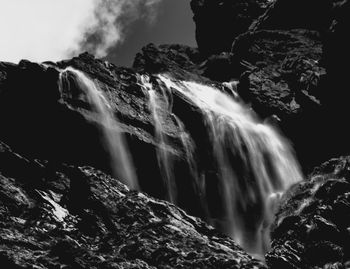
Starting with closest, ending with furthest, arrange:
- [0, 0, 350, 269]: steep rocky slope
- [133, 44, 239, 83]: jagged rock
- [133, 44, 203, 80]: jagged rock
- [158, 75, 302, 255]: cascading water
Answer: [0, 0, 350, 269]: steep rocky slope < [158, 75, 302, 255]: cascading water < [133, 44, 239, 83]: jagged rock < [133, 44, 203, 80]: jagged rock

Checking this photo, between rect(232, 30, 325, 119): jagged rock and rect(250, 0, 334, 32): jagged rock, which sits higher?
rect(250, 0, 334, 32): jagged rock

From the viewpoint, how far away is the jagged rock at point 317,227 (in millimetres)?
18234

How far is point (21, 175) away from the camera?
21375mm

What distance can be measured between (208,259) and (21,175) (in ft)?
31.3

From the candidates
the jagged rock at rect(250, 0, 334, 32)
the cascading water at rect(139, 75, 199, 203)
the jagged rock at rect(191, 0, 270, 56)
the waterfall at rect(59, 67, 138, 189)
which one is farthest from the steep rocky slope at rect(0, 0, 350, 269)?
the jagged rock at rect(191, 0, 270, 56)

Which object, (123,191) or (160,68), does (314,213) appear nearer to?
(123,191)

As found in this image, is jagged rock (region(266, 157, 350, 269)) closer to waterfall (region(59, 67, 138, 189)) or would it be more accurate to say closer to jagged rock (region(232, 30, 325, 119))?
waterfall (region(59, 67, 138, 189))

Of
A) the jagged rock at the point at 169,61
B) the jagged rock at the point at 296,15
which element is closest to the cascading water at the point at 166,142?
the jagged rock at the point at 169,61

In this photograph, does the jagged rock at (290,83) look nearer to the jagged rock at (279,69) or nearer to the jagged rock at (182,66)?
the jagged rock at (279,69)

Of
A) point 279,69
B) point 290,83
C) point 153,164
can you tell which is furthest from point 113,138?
point 279,69

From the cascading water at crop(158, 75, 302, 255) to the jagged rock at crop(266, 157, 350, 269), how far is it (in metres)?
3.80

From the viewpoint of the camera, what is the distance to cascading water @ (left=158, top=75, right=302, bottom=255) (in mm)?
27109

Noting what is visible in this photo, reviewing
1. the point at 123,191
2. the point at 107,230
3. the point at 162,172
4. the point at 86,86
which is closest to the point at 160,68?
the point at 86,86

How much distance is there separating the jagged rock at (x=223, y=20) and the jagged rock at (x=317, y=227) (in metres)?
39.0
